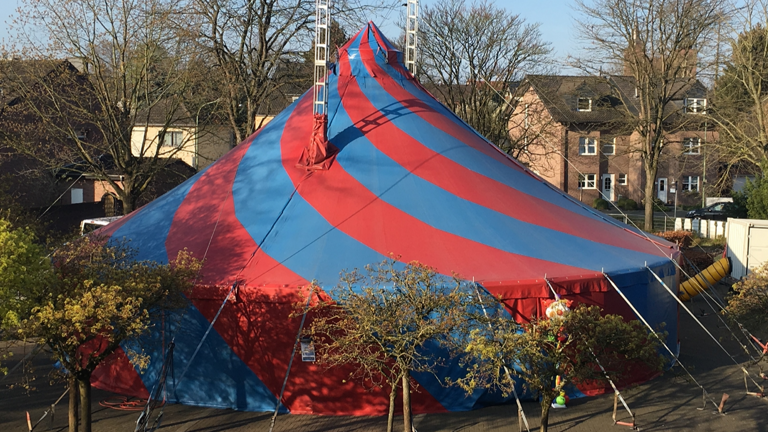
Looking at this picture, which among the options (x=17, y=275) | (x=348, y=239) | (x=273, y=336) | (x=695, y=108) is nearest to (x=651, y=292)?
(x=348, y=239)

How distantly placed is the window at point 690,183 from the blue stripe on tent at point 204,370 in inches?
1594

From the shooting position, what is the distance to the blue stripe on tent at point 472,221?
9406 millimetres

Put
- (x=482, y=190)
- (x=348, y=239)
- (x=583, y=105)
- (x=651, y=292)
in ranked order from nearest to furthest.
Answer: (x=348, y=239) → (x=651, y=292) → (x=482, y=190) → (x=583, y=105)

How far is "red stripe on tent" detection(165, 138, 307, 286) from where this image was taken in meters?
8.83

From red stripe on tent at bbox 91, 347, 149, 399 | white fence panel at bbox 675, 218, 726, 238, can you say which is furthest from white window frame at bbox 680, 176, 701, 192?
red stripe on tent at bbox 91, 347, 149, 399

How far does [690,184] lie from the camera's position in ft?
144

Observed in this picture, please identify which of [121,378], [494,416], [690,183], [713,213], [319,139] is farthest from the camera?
[690,183]

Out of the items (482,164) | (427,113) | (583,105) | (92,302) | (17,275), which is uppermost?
(583,105)

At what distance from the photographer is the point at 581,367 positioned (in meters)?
6.37

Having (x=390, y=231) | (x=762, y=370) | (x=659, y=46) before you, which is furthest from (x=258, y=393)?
(x=659, y=46)

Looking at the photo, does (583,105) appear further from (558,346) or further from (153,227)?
(558,346)

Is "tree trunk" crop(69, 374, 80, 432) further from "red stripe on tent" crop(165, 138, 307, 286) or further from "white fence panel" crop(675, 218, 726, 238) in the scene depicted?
"white fence panel" crop(675, 218, 726, 238)

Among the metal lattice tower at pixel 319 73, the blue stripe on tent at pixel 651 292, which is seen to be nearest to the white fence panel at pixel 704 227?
the blue stripe on tent at pixel 651 292

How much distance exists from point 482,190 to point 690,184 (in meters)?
37.9
